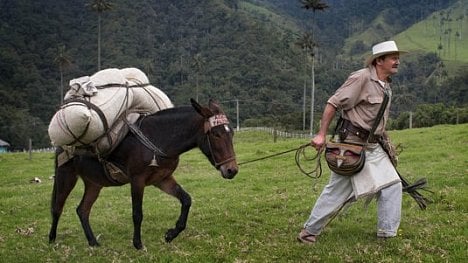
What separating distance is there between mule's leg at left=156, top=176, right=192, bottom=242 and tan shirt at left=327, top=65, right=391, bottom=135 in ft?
10.2

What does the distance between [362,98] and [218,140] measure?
→ 7.69 ft

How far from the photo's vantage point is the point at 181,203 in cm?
946

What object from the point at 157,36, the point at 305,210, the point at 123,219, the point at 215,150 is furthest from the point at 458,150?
the point at 157,36

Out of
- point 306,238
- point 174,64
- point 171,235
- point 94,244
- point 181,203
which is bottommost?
point 94,244

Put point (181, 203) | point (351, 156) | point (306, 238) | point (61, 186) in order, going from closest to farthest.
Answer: point (351, 156) < point (306, 238) < point (181, 203) < point (61, 186)

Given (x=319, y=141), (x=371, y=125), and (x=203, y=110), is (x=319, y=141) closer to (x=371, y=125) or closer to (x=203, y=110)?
(x=371, y=125)

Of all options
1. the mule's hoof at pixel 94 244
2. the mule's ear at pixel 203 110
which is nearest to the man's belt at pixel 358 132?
the mule's ear at pixel 203 110

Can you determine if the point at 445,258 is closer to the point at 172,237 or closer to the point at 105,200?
the point at 172,237

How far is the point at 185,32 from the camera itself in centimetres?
19088

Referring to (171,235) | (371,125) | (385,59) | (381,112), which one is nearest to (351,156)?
(371,125)

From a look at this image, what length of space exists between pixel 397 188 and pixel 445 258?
1236 millimetres

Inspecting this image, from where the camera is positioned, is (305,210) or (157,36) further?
(157,36)

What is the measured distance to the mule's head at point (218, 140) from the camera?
27.3 feet

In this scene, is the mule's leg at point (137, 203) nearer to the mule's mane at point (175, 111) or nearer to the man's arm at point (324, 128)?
the mule's mane at point (175, 111)
